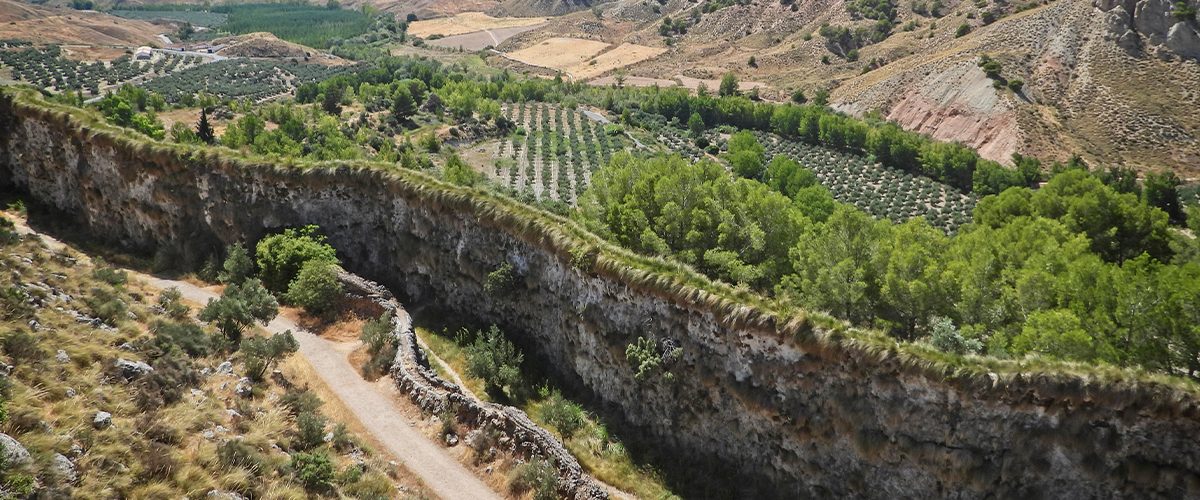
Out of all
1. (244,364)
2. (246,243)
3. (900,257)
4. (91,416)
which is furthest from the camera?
(246,243)

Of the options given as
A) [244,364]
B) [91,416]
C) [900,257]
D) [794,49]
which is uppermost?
[91,416]

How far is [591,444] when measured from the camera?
1044 inches

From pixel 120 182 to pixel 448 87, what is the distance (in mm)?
84921

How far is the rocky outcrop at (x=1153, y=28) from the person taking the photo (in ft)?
335

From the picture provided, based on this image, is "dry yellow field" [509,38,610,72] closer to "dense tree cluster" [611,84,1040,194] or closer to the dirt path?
"dense tree cluster" [611,84,1040,194]

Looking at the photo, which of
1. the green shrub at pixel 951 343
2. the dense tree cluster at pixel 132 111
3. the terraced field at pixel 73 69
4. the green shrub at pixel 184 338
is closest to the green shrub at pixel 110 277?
the green shrub at pixel 184 338

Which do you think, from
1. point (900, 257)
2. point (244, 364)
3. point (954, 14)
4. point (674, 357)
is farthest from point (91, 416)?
point (954, 14)

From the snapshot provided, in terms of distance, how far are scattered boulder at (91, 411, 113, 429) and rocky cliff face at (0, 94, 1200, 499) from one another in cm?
1547

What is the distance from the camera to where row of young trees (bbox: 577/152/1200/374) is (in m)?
24.5

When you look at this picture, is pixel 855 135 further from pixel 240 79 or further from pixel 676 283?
pixel 240 79

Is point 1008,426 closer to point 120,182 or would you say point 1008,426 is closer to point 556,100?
point 120,182

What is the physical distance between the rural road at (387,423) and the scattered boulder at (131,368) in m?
6.83

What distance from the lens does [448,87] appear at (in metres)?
120

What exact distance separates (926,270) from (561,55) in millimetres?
171098
